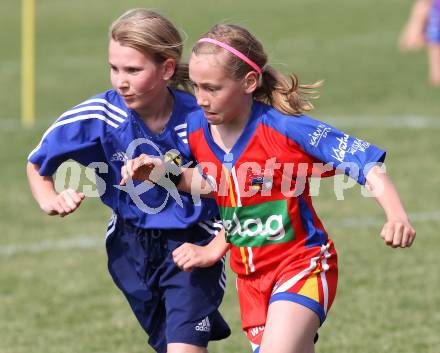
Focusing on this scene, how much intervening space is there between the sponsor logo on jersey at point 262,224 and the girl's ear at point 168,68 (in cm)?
76

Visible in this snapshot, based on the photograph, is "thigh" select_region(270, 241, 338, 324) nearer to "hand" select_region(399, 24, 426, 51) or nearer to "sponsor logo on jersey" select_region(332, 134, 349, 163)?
"sponsor logo on jersey" select_region(332, 134, 349, 163)

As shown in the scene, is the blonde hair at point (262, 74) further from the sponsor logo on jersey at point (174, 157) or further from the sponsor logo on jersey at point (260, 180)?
the sponsor logo on jersey at point (174, 157)

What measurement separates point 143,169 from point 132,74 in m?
0.53

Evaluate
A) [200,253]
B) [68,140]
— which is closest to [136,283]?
[200,253]

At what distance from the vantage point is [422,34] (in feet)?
61.5

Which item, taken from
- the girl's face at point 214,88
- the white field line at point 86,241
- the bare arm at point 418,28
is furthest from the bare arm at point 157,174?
the bare arm at point 418,28

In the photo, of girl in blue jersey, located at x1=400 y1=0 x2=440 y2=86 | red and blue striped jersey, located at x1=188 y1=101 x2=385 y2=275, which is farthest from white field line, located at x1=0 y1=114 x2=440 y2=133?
red and blue striped jersey, located at x1=188 y1=101 x2=385 y2=275

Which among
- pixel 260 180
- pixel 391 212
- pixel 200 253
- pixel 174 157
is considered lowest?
pixel 200 253

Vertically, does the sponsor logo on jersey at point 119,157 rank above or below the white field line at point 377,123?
above

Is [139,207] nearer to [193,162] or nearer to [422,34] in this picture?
[193,162]

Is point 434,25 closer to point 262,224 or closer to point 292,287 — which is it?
point 262,224

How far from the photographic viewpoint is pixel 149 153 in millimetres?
5246

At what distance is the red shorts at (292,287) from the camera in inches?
187

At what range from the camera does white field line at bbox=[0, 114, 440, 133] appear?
45.2 feet
